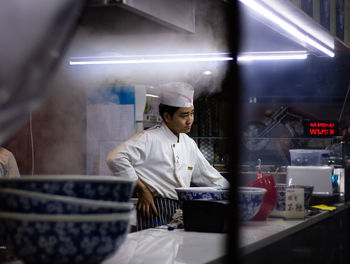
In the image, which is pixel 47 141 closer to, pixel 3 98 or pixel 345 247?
pixel 345 247

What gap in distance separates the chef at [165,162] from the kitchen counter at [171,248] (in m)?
1.13

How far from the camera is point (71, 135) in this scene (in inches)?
165

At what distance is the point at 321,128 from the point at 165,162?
0.90 m

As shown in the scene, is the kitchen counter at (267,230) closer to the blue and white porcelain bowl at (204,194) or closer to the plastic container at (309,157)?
the blue and white porcelain bowl at (204,194)

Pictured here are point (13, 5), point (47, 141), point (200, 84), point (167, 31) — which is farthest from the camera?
point (200, 84)

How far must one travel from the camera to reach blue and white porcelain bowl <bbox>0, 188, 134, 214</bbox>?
650 millimetres

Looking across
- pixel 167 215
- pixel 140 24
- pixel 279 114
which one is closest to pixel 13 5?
pixel 140 24

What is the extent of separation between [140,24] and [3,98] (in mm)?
1475

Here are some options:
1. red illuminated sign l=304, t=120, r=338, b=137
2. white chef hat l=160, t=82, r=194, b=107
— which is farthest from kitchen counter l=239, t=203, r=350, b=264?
white chef hat l=160, t=82, r=194, b=107

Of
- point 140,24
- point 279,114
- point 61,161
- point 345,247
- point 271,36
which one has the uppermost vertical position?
point 271,36

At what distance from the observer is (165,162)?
2.83m

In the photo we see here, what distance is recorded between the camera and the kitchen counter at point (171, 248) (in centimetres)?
105

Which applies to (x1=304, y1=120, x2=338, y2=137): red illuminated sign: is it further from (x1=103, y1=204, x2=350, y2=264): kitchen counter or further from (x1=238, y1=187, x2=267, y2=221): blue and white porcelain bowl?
(x1=238, y1=187, x2=267, y2=221): blue and white porcelain bowl

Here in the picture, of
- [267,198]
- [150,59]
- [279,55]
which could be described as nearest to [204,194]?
[267,198]
